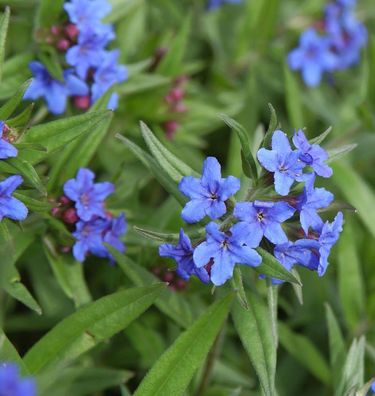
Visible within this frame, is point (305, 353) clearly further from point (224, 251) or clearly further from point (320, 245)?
point (224, 251)

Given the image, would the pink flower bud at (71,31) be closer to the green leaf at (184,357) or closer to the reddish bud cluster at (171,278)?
the reddish bud cluster at (171,278)

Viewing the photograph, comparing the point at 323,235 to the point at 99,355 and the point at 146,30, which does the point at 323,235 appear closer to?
the point at 99,355

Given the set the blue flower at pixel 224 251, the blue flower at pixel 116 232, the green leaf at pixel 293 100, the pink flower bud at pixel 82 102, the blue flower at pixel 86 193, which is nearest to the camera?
the blue flower at pixel 224 251

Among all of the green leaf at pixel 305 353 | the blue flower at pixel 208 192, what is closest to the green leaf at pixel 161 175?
the blue flower at pixel 208 192

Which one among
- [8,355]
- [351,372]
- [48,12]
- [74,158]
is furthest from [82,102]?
[351,372]

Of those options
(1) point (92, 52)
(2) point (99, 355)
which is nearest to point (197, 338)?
(2) point (99, 355)

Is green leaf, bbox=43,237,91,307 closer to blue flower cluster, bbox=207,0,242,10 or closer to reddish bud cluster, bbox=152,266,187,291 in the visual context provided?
reddish bud cluster, bbox=152,266,187,291
